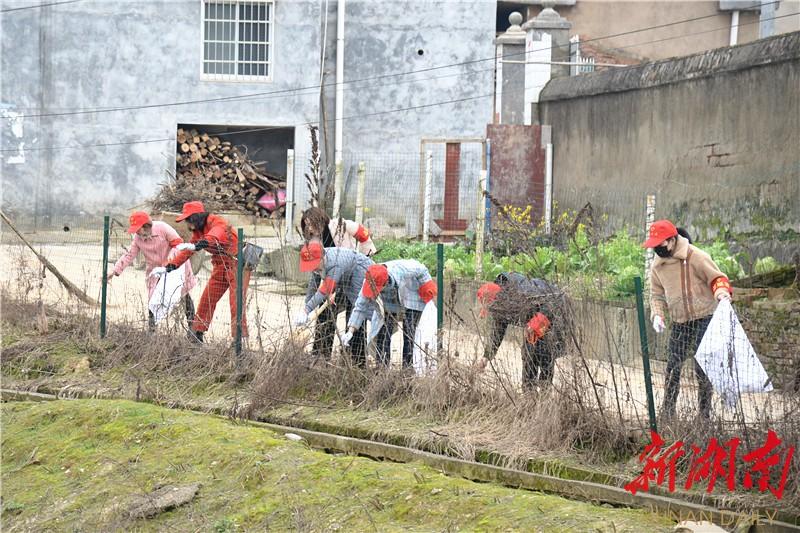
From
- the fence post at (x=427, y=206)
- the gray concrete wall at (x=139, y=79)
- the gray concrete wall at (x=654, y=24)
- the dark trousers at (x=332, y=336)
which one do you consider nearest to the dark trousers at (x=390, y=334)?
the dark trousers at (x=332, y=336)

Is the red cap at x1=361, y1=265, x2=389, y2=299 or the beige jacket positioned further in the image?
the red cap at x1=361, y1=265, x2=389, y2=299

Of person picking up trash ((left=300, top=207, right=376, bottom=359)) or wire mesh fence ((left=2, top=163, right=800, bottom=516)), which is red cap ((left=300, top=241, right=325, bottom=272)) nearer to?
wire mesh fence ((left=2, top=163, right=800, bottom=516))

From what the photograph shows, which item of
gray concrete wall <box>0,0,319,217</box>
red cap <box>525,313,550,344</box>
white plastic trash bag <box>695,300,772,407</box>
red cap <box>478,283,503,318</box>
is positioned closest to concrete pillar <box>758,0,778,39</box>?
gray concrete wall <box>0,0,319,217</box>

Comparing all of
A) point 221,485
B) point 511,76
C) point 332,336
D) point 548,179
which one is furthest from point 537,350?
point 511,76

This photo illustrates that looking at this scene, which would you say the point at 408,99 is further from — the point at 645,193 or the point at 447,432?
the point at 447,432

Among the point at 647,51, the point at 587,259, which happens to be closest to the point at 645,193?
the point at 587,259

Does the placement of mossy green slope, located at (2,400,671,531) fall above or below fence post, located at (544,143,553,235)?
below

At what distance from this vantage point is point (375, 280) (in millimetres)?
8859

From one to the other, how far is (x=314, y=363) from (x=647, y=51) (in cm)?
2320

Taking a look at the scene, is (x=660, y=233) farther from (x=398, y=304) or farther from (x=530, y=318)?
(x=398, y=304)

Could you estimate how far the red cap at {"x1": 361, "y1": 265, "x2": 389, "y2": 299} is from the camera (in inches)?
346

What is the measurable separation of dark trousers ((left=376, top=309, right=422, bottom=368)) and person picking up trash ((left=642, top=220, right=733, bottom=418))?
6.03ft

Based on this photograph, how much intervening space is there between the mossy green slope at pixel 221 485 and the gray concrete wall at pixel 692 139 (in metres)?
A: 7.08

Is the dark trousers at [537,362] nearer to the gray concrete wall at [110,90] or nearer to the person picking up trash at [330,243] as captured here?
the person picking up trash at [330,243]
